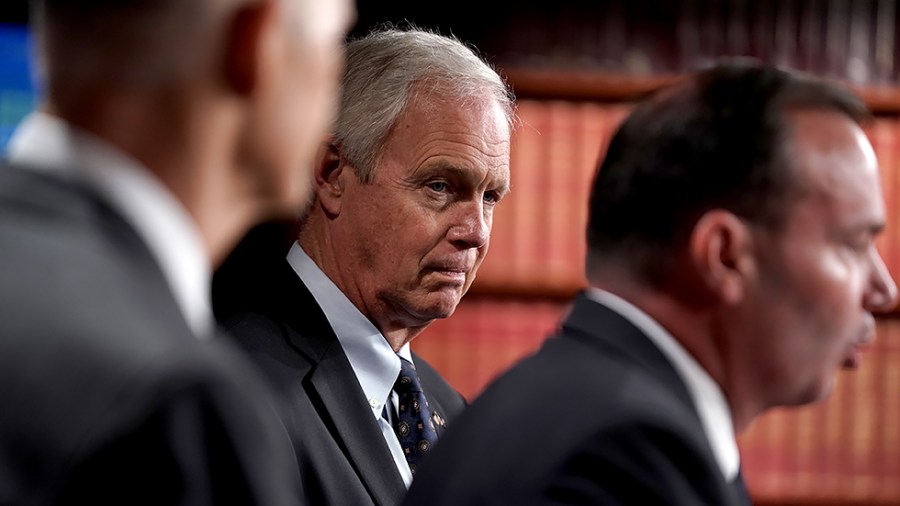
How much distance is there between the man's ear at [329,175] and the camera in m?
1.91

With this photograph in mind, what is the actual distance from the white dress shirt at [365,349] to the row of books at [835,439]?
143 centimetres

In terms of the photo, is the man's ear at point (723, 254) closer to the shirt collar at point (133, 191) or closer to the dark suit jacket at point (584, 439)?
the dark suit jacket at point (584, 439)

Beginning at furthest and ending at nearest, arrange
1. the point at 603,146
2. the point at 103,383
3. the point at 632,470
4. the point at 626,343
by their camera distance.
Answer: the point at 603,146, the point at 626,343, the point at 632,470, the point at 103,383

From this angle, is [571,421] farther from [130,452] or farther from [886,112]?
[886,112]

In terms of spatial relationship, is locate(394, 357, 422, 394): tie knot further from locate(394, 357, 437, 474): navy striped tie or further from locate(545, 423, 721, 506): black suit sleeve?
locate(545, 423, 721, 506): black suit sleeve

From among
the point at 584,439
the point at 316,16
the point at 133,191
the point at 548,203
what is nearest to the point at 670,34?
the point at 548,203

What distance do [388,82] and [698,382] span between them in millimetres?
884

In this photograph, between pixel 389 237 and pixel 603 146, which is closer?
pixel 389 237

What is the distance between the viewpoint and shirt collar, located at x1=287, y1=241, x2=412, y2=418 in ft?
5.95

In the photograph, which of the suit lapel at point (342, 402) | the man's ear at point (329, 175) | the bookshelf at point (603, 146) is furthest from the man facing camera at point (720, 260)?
the bookshelf at point (603, 146)

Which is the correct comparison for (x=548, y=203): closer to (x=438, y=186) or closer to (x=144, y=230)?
(x=438, y=186)

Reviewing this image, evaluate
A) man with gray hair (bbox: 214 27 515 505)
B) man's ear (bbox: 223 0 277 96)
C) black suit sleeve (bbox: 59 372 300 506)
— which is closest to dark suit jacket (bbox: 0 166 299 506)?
black suit sleeve (bbox: 59 372 300 506)

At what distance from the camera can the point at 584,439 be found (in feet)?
3.36

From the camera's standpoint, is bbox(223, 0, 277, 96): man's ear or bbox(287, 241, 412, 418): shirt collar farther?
bbox(287, 241, 412, 418): shirt collar
